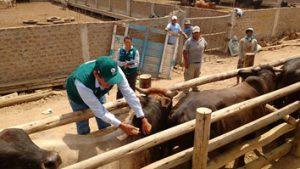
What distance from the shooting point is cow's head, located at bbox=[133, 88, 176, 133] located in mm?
4354

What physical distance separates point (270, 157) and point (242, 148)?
0.77 meters

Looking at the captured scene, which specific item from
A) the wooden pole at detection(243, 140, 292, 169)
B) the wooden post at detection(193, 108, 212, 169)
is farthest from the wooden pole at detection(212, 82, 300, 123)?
the wooden pole at detection(243, 140, 292, 169)

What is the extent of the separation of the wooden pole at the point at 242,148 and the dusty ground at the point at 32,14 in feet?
63.2

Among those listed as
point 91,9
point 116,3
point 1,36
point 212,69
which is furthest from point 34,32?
point 91,9

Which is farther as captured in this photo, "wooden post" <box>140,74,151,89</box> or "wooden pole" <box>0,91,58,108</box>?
"wooden pole" <box>0,91,58,108</box>

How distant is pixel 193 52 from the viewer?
8273mm

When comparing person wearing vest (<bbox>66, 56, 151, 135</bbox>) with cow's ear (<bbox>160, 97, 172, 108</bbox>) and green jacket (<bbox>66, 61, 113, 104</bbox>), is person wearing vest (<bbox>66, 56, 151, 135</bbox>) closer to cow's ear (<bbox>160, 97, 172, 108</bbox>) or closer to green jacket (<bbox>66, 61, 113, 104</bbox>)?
green jacket (<bbox>66, 61, 113, 104</bbox>)

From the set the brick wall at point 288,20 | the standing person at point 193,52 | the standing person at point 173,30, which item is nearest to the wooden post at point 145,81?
the standing person at point 193,52

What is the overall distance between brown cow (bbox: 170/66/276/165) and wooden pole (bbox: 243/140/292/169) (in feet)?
1.98

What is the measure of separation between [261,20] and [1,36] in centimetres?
1111

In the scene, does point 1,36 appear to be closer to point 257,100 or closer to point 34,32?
point 34,32

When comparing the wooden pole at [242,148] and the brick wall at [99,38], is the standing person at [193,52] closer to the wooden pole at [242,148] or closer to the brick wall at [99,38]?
the wooden pole at [242,148]

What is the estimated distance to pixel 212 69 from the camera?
40.6ft

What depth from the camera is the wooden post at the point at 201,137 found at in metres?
3.61
